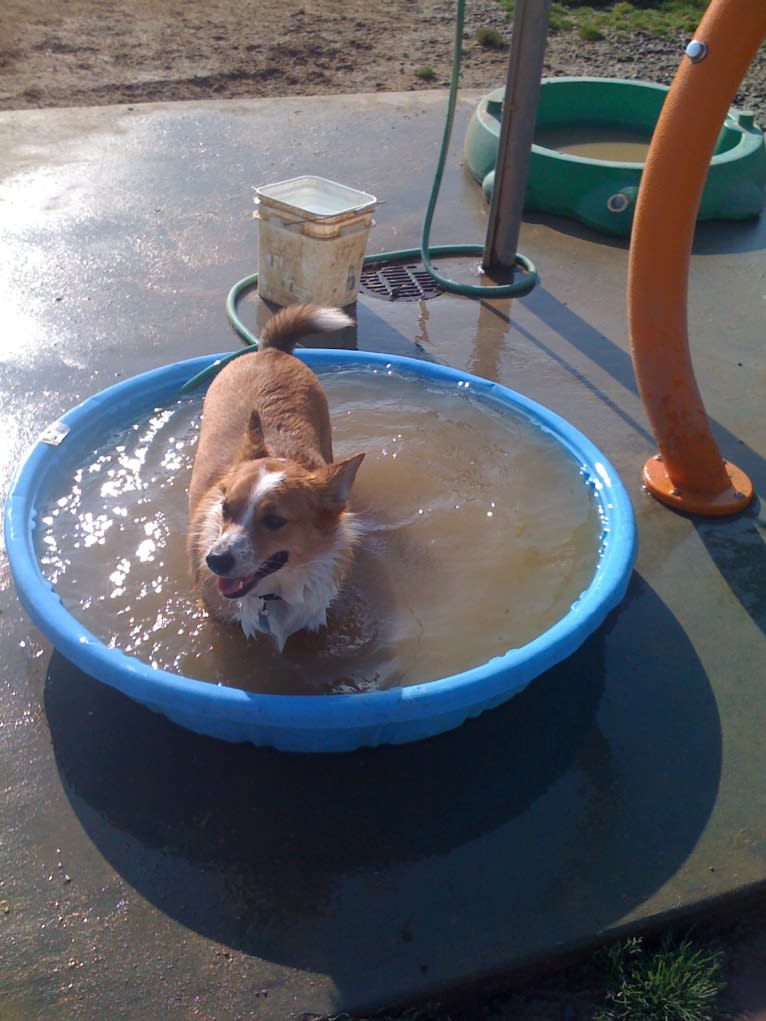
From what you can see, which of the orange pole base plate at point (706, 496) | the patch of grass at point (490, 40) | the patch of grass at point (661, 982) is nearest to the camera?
the patch of grass at point (661, 982)

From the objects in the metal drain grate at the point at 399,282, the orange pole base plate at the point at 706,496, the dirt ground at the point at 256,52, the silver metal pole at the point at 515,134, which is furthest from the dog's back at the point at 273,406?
the dirt ground at the point at 256,52

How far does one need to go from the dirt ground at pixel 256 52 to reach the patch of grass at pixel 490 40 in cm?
11

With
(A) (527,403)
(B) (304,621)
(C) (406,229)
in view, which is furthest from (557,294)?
(B) (304,621)

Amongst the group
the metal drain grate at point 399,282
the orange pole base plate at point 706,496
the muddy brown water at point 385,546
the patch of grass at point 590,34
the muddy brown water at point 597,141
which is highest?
the patch of grass at point 590,34

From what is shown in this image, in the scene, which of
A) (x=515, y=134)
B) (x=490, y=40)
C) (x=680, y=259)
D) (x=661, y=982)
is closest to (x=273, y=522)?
(x=661, y=982)

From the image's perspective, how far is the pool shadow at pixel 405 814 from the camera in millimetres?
2645

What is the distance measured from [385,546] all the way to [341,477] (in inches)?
33.3

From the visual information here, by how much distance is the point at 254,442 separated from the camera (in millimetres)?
3357

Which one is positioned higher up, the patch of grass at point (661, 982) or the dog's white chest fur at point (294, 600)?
the dog's white chest fur at point (294, 600)

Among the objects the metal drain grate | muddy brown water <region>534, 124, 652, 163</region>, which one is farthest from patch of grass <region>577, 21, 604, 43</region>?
the metal drain grate

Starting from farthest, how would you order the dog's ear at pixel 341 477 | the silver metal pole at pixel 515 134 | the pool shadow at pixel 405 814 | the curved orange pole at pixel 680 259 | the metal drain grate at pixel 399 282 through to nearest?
the metal drain grate at pixel 399 282 → the silver metal pole at pixel 515 134 → the curved orange pole at pixel 680 259 → the dog's ear at pixel 341 477 → the pool shadow at pixel 405 814

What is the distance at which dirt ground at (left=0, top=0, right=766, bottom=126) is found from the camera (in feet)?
31.2

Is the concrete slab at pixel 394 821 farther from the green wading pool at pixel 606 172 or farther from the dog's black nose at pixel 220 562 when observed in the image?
the green wading pool at pixel 606 172

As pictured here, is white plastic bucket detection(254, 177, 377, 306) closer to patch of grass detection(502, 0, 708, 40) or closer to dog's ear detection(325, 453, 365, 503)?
dog's ear detection(325, 453, 365, 503)
